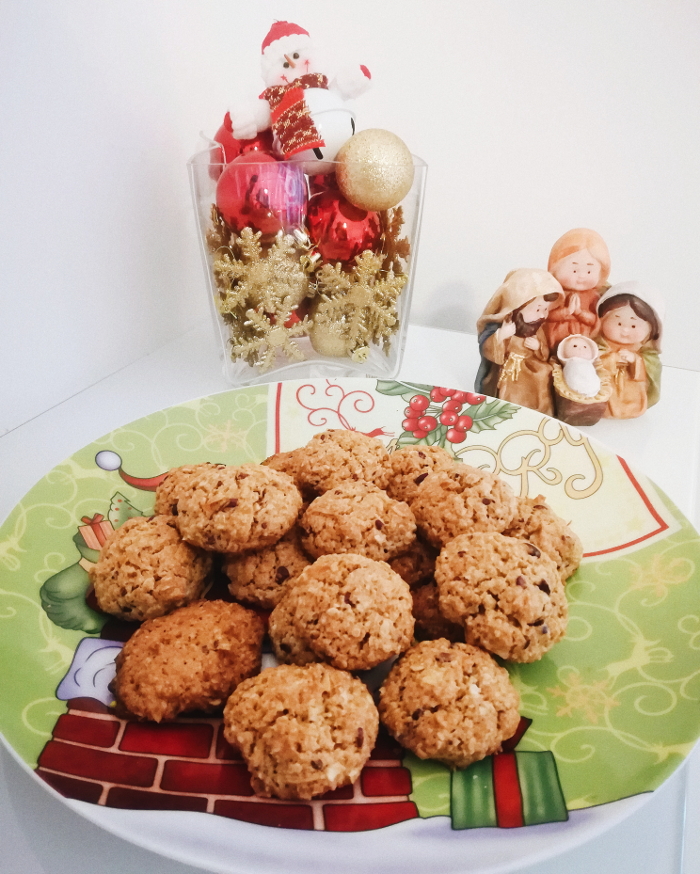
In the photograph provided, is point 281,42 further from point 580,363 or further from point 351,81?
point 580,363

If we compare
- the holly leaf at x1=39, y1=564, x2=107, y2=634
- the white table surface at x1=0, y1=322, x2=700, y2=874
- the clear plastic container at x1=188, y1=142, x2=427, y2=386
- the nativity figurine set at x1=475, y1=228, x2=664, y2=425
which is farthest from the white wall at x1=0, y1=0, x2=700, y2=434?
the holly leaf at x1=39, y1=564, x2=107, y2=634

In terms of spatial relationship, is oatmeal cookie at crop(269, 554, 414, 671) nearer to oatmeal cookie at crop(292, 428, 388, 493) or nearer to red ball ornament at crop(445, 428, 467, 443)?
oatmeal cookie at crop(292, 428, 388, 493)

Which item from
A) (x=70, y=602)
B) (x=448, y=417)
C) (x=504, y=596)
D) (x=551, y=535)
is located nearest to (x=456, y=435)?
(x=448, y=417)

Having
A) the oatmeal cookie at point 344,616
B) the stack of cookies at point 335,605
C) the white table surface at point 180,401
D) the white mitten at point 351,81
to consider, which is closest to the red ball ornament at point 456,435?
the stack of cookies at point 335,605

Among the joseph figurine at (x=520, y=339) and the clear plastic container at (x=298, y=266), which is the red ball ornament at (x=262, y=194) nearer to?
the clear plastic container at (x=298, y=266)

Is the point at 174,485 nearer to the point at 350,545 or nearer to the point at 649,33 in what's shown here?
the point at 350,545

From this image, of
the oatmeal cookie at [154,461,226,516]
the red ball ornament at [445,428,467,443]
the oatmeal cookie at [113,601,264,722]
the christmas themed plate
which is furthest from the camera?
the red ball ornament at [445,428,467,443]

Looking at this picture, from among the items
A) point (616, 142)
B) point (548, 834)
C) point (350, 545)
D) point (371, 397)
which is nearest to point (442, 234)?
point (616, 142)
